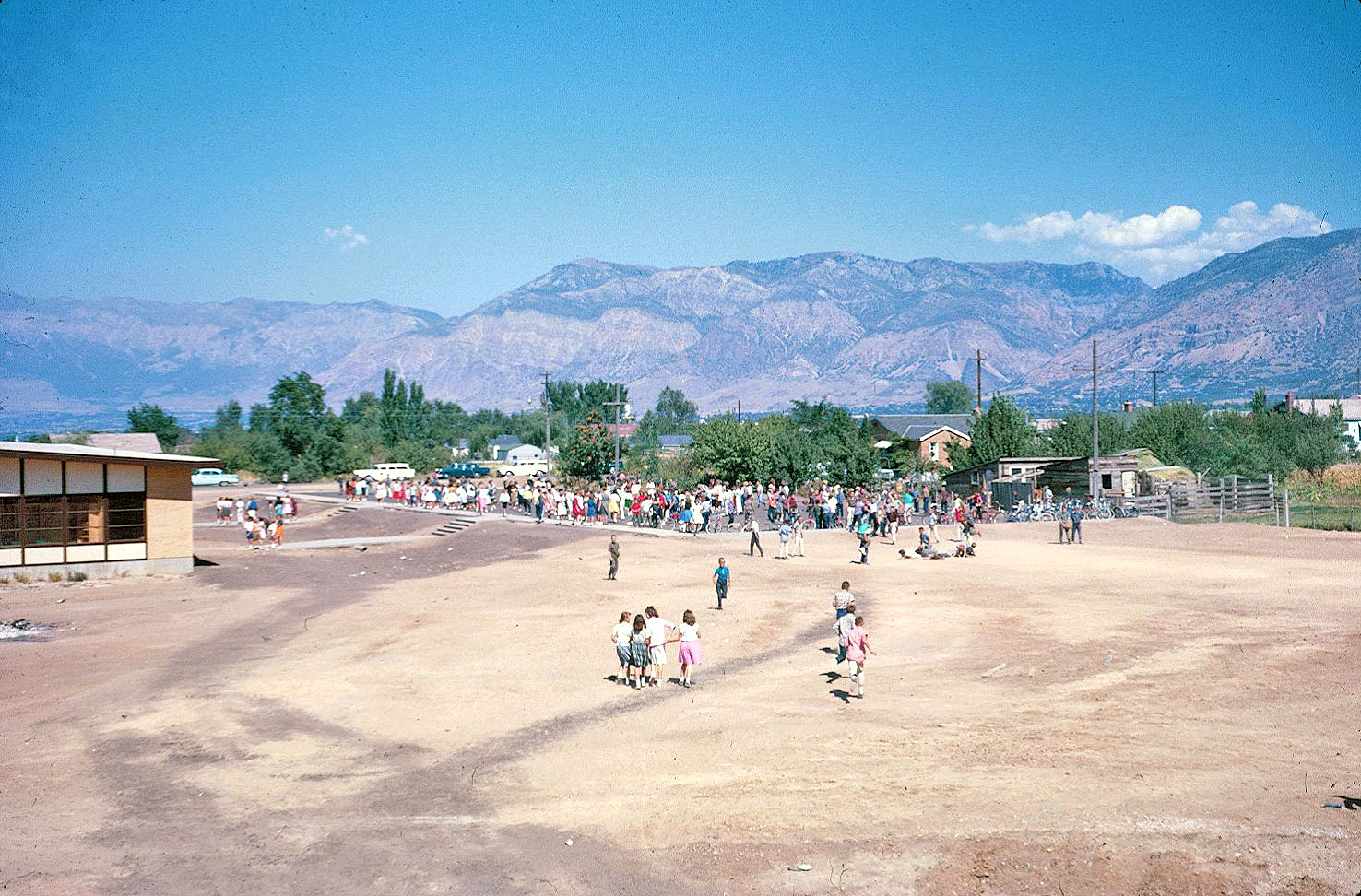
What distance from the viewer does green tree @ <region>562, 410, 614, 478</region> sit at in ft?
213

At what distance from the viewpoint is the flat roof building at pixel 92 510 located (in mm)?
33156

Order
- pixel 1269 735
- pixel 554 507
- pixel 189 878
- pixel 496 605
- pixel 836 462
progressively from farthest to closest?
pixel 836 462 < pixel 554 507 < pixel 496 605 < pixel 1269 735 < pixel 189 878

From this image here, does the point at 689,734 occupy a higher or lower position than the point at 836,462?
lower

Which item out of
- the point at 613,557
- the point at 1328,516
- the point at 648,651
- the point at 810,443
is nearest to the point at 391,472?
the point at 810,443

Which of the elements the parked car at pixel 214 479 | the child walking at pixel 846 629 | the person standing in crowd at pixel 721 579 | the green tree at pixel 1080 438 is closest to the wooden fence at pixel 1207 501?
the green tree at pixel 1080 438

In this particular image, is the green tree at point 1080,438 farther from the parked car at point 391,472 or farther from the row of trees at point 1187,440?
the parked car at point 391,472

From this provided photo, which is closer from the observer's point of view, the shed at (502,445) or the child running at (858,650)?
the child running at (858,650)

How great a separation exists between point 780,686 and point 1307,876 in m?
9.44

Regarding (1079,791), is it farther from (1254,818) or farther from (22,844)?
(22,844)

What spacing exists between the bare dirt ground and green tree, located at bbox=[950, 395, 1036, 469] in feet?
114

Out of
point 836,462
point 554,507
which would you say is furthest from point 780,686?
point 836,462

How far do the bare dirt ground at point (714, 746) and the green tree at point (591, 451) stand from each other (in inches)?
1411

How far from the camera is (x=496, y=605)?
91.0 ft

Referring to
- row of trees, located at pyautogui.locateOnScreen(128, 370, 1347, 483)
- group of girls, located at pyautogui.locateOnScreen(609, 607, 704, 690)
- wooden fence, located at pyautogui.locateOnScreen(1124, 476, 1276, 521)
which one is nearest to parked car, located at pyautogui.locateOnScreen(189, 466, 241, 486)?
row of trees, located at pyautogui.locateOnScreen(128, 370, 1347, 483)
